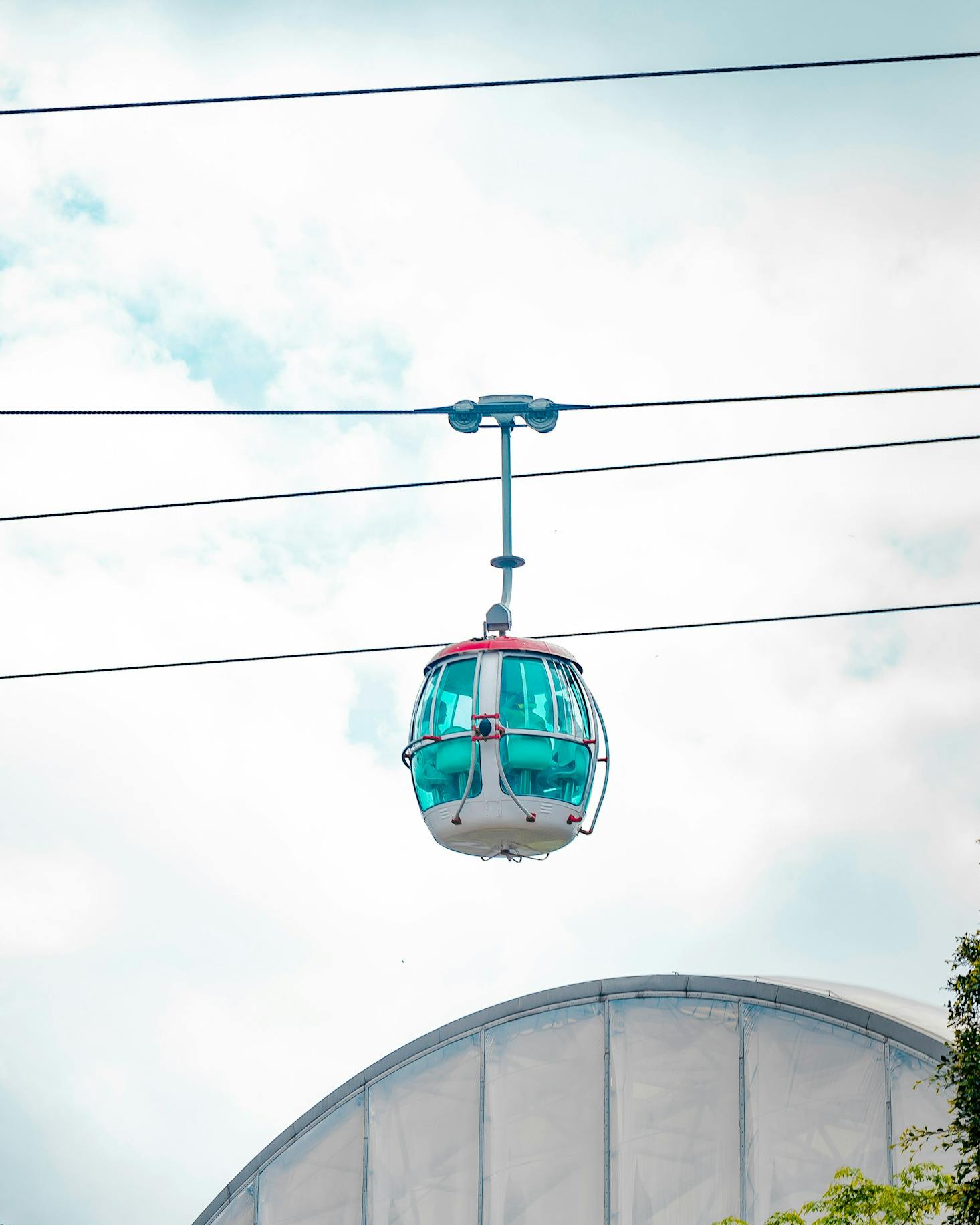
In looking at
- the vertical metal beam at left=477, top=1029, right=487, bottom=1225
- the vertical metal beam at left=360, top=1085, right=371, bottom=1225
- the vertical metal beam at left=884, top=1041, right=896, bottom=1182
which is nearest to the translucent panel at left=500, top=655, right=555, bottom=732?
the vertical metal beam at left=884, top=1041, right=896, bottom=1182

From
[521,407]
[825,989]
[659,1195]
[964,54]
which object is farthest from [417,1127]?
[964,54]

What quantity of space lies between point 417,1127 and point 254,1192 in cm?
300

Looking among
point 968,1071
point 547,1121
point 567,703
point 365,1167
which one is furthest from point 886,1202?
point 365,1167

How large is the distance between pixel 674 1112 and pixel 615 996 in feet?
6.11

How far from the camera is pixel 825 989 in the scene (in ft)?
87.5

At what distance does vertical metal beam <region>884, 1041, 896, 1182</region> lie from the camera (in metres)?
24.7

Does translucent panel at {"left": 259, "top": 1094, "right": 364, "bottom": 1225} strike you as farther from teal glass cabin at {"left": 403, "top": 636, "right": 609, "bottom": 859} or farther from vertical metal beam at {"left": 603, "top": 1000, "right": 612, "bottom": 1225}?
teal glass cabin at {"left": 403, "top": 636, "right": 609, "bottom": 859}

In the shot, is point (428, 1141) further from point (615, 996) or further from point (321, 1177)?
point (615, 996)

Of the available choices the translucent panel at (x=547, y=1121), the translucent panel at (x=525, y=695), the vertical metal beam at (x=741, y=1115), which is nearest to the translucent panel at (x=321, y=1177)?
the translucent panel at (x=547, y=1121)

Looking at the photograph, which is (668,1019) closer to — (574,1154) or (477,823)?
(574,1154)

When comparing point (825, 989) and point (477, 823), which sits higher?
point (825, 989)

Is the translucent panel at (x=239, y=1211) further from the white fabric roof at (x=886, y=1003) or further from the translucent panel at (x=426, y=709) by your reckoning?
the translucent panel at (x=426, y=709)

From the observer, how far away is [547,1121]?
27.9m

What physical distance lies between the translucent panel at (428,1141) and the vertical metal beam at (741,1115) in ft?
13.7
